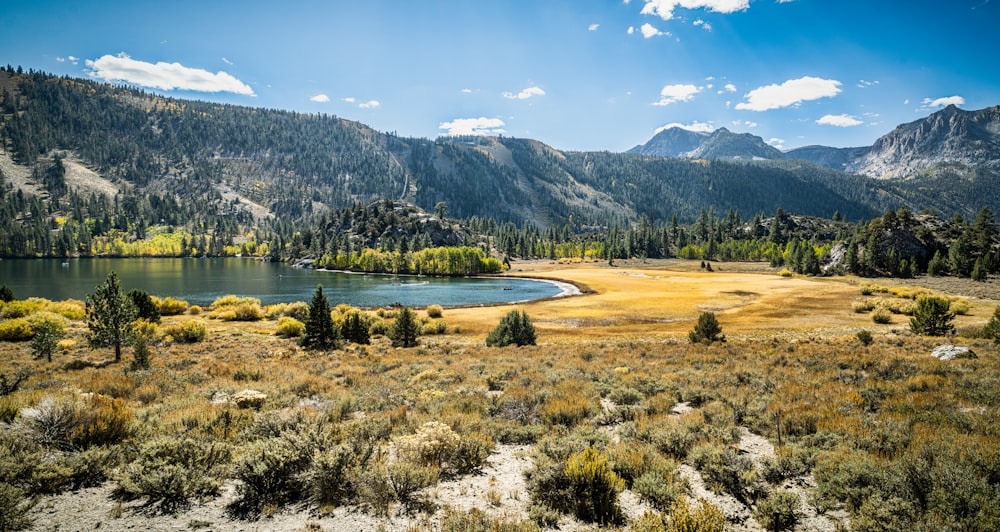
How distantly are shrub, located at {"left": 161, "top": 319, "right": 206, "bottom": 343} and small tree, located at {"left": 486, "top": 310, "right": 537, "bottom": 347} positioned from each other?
77.6 ft

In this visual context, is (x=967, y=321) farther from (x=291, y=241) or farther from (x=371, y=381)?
(x=291, y=241)

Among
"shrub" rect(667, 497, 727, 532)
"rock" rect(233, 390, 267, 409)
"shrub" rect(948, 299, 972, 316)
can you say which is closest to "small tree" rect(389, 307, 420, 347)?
"rock" rect(233, 390, 267, 409)

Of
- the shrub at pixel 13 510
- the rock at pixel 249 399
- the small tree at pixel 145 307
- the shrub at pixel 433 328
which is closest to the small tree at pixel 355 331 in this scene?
the shrub at pixel 433 328

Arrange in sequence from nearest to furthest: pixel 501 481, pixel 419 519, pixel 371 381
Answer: pixel 419 519, pixel 501 481, pixel 371 381

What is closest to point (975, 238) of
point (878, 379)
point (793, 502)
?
point (878, 379)

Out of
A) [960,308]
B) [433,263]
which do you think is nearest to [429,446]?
[960,308]

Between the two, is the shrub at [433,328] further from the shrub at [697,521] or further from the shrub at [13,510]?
the shrub at [697,521]

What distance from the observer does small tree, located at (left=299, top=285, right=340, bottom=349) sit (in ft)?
93.2

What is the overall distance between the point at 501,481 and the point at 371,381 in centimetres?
1027

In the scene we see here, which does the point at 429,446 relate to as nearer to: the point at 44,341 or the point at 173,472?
the point at 173,472

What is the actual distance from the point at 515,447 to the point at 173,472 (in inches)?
262

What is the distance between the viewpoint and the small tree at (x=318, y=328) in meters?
28.4

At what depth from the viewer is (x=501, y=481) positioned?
26.2 ft

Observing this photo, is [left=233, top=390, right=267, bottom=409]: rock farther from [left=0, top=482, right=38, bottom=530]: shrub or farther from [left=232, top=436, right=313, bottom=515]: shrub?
[left=0, top=482, right=38, bottom=530]: shrub
